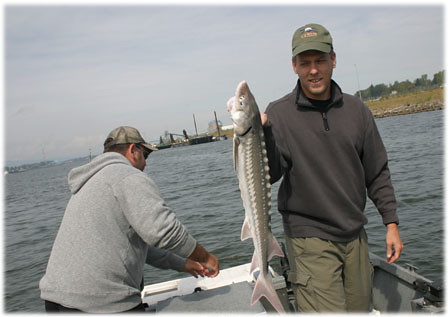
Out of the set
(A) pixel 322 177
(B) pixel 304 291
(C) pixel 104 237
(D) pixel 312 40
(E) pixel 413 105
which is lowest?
(B) pixel 304 291

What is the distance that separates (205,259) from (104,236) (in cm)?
107

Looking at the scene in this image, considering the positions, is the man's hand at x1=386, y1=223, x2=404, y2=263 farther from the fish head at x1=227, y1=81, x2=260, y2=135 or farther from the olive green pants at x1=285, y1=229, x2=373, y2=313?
the fish head at x1=227, y1=81, x2=260, y2=135

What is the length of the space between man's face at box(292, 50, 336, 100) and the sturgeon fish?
91 cm

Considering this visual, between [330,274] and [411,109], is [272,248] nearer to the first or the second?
[330,274]

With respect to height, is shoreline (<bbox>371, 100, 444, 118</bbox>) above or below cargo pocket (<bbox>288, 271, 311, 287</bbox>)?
above

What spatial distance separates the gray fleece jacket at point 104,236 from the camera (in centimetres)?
283

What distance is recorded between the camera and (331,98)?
316 centimetres

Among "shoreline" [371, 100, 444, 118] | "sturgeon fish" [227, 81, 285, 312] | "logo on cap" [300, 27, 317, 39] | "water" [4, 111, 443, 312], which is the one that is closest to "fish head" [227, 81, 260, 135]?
"sturgeon fish" [227, 81, 285, 312]

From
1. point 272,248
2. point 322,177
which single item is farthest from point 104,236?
point 322,177

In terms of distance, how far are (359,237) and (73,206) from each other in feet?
8.21

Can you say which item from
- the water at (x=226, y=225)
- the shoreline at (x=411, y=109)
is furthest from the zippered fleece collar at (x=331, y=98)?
the shoreline at (x=411, y=109)

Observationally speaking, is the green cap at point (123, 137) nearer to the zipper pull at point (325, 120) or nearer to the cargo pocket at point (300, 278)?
the zipper pull at point (325, 120)

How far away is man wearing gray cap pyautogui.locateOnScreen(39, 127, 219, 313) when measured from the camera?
2.84 meters

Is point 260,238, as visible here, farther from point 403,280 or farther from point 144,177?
point 403,280
